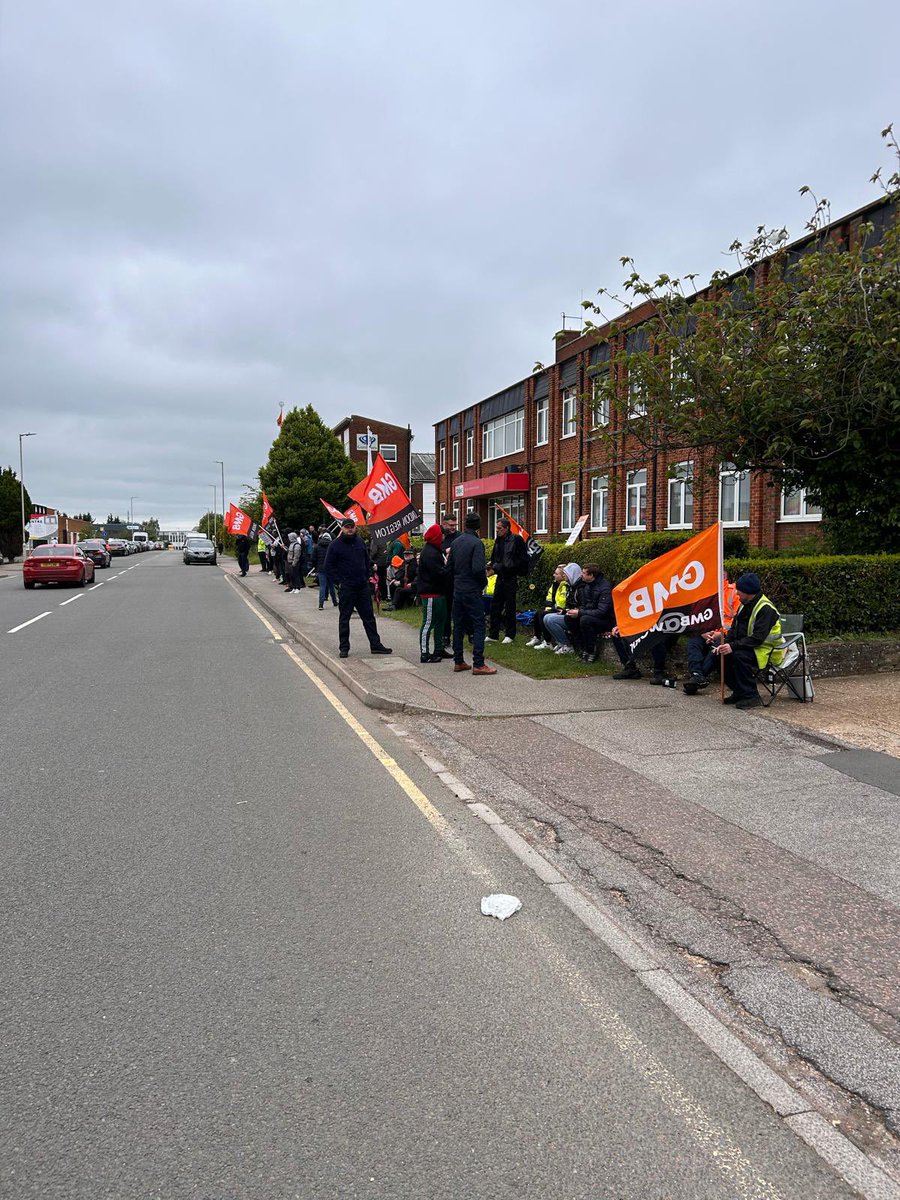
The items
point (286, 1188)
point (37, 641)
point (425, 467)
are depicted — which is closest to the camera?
point (286, 1188)

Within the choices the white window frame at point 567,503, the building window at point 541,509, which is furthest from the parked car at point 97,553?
the white window frame at point 567,503

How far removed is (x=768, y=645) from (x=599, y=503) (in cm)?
2416

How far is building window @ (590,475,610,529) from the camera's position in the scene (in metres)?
32.1

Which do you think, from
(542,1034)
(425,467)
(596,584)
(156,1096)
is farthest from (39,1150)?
(425,467)

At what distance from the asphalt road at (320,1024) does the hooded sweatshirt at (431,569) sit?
5.58 meters

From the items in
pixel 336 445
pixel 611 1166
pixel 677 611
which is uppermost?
pixel 336 445

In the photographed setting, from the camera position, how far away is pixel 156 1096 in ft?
9.32

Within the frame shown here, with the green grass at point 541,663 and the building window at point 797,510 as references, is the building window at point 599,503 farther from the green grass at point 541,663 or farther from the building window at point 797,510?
the green grass at point 541,663

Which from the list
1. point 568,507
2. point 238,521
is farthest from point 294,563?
point 568,507

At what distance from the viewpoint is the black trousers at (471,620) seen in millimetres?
10773

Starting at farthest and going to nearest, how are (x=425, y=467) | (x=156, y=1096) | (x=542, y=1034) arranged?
(x=425, y=467)
(x=542, y=1034)
(x=156, y=1096)

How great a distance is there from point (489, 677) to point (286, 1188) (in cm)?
827

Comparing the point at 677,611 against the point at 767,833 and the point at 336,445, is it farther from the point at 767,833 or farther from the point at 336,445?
the point at 336,445

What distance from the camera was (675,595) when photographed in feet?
31.3
